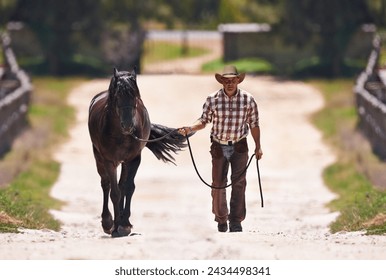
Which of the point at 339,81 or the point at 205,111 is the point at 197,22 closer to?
A: the point at 339,81

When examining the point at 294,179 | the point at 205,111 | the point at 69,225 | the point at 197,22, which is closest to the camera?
the point at 205,111

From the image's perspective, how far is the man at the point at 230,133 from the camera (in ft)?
45.8

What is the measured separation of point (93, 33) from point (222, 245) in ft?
99.9

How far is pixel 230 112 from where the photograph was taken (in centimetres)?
1398

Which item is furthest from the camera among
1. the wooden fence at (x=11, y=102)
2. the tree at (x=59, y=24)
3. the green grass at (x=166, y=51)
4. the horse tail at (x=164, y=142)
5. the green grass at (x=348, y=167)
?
the green grass at (x=166, y=51)

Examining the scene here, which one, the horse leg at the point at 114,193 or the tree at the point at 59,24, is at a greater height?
the horse leg at the point at 114,193

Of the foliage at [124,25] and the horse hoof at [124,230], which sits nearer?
the horse hoof at [124,230]

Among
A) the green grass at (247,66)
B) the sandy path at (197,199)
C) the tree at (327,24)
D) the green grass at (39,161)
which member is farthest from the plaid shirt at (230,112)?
the green grass at (247,66)

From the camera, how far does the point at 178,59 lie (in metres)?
48.4

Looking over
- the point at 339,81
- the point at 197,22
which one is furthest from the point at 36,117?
the point at 197,22

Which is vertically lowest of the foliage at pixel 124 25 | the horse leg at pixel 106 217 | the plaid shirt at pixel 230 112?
the foliage at pixel 124 25

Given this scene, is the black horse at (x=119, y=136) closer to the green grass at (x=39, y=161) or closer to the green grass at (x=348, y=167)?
the green grass at (x=39, y=161)

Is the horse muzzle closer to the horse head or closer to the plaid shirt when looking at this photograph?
the horse head

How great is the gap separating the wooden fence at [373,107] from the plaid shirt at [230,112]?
36.8ft
